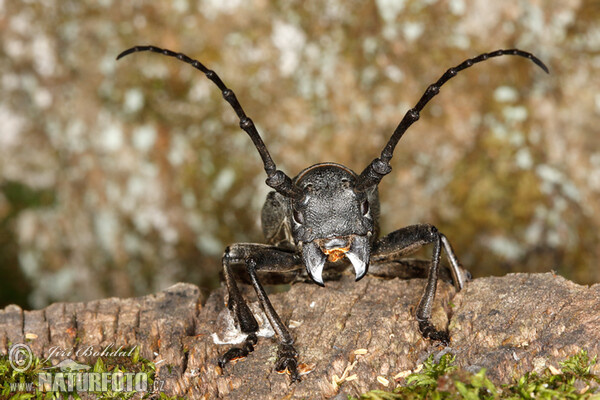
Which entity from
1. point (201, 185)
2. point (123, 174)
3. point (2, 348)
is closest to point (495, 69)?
point (201, 185)

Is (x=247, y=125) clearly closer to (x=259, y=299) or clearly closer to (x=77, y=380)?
(x=259, y=299)

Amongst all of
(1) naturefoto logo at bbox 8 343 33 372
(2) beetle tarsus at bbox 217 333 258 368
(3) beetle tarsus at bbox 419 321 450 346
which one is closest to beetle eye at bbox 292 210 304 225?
(2) beetle tarsus at bbox 217 333 258 368

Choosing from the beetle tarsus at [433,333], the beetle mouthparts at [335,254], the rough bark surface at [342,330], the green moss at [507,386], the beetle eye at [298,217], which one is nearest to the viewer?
the green moss at [507,386]

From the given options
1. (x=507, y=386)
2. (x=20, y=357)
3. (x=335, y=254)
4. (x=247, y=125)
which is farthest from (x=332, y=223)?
(x=20, y=357)

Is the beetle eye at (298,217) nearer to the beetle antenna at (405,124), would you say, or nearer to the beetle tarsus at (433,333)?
the beetle antenna at (405,124)

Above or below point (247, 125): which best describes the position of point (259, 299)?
below

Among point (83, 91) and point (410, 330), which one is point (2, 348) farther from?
point (83, 91)

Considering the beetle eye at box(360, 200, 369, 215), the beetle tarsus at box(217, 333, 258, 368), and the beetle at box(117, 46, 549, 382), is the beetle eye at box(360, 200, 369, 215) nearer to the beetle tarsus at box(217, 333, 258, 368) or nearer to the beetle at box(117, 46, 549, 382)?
the beetle at box(117, 46, 549, 382)

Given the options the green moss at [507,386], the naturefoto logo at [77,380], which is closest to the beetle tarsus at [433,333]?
the green moss at [507,386]
